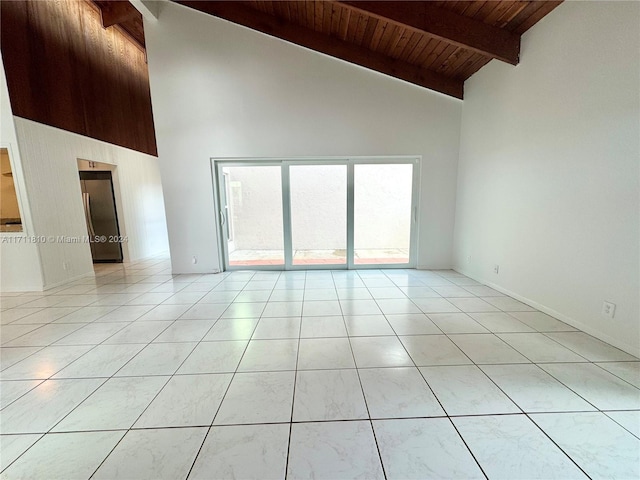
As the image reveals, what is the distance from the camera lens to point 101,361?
206cm

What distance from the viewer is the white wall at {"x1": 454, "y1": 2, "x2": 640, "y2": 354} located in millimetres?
2035

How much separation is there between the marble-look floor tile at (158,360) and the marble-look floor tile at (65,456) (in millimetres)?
515

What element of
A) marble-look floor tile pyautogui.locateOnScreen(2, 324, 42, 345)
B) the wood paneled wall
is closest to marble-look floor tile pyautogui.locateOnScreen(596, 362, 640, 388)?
marble-look floor tile pyautogui.locateOnScreen(2, 324, 42, 345)

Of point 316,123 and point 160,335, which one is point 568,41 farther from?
point 160,335

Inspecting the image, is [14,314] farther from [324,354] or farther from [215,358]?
[324,354]

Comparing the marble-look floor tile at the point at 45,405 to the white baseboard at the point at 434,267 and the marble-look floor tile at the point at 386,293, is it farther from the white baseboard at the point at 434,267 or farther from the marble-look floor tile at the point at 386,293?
the white baseboard at the point at 434,267

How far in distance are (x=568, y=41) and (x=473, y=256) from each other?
105 inches

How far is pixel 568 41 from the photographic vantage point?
2.43 m

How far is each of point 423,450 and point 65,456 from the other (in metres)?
1.79

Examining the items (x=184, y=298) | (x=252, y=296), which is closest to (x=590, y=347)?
(x=252, y=296)

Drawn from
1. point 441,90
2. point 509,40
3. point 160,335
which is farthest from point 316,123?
point 160,335

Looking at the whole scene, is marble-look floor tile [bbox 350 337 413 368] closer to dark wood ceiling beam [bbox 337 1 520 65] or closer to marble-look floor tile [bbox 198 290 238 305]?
marble-look floor tile [bbox 198 290 238 305]

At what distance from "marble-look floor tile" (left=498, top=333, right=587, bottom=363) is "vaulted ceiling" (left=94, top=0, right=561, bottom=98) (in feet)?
10.0

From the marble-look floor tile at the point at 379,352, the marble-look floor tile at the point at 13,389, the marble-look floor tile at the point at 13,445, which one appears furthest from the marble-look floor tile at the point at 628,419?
the marble-look floor tile at the point at 13,389
